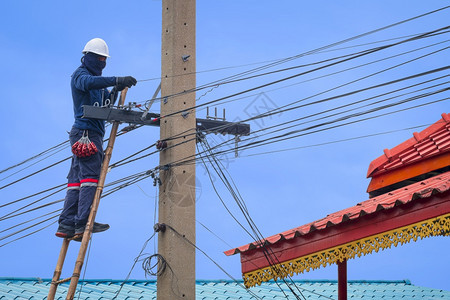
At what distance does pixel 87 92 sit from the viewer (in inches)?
440

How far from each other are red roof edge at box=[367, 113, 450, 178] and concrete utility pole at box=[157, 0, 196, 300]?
4562 millimetres

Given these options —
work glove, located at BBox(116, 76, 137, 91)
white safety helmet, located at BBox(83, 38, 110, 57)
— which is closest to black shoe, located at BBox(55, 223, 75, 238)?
work glove, located at BBox(116, 76, 137, 91)

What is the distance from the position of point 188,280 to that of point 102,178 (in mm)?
1829

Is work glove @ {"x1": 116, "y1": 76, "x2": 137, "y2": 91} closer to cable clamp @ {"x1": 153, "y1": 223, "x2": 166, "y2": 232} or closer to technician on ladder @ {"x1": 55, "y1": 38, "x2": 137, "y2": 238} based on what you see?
technician on ladder @ {"x1": 55, "y1": 38, "x2": 137, "y2": 238}

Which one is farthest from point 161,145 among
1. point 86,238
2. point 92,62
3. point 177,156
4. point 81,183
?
point 92,62

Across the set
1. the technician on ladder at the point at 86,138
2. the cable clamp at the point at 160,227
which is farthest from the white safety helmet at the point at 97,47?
the cable clamp at the point at 160,227

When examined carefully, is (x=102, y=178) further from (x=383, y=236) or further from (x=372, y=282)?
(x=372, y=282)

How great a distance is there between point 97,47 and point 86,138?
1389 millimetres

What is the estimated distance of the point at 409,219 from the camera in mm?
9570

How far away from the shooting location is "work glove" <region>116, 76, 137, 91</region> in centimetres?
1065

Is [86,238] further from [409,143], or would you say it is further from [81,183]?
[409,143]

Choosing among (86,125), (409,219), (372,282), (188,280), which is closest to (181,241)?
(188,280)

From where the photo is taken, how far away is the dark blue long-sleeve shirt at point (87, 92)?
1090cm

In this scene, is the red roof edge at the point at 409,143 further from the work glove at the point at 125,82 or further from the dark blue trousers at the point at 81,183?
the dark blue trousers at the point at 81,183
